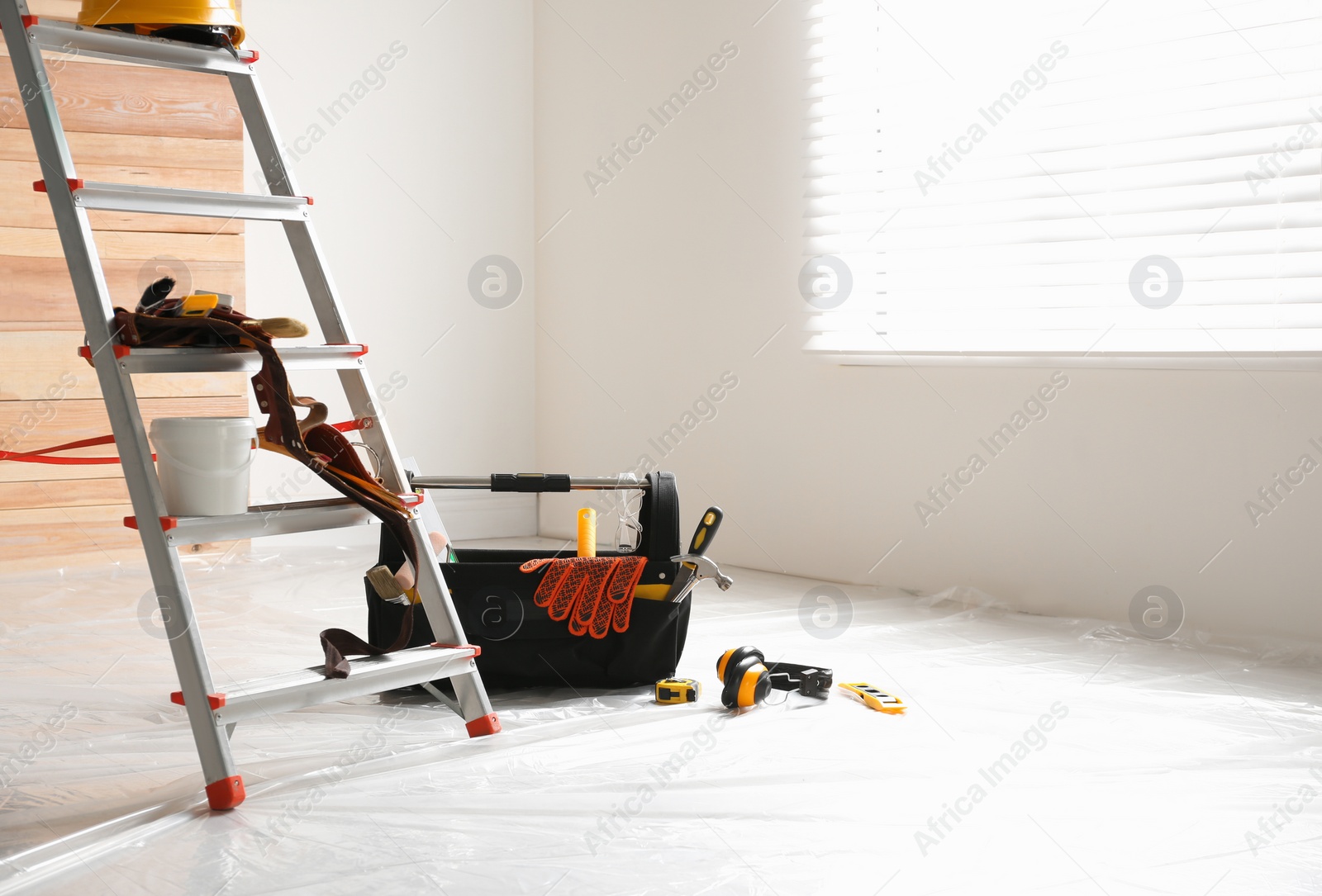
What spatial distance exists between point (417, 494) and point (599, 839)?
71 cm

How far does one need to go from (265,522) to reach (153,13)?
31.1 inches

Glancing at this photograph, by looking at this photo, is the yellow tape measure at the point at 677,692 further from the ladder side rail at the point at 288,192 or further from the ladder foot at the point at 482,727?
the ladder side rail at the point at 288,192

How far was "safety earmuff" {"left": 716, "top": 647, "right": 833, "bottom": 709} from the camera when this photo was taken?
208 cm

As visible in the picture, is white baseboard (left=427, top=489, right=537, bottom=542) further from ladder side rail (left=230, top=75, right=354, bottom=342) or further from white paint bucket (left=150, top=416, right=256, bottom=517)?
white paint bucket (left=150, top=416, right=256, bottom=517)

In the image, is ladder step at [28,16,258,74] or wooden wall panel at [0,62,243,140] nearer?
ladder step at [28,16,258,74]

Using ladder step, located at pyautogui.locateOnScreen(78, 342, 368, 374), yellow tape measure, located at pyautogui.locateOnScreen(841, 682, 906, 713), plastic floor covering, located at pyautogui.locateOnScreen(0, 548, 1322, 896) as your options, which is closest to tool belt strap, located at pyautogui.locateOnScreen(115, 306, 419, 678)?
ladder step, located at pyautogui.locateOnScreen(78, 342, 368, 374)

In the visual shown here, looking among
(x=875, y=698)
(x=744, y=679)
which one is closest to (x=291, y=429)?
(x=744, y=679)

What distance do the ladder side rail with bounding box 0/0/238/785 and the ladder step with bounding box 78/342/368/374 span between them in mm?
19

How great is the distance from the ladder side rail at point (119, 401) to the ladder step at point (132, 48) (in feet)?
0.10

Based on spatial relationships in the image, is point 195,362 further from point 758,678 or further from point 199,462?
point 758,678

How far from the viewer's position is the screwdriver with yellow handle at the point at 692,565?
2.15m

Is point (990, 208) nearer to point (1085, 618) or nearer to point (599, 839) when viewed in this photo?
point (1085, 618)

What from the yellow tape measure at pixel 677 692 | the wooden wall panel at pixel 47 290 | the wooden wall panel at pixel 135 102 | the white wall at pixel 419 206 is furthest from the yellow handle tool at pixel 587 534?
the wooden wall panel at pixel 135 102

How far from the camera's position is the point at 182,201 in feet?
5.51
